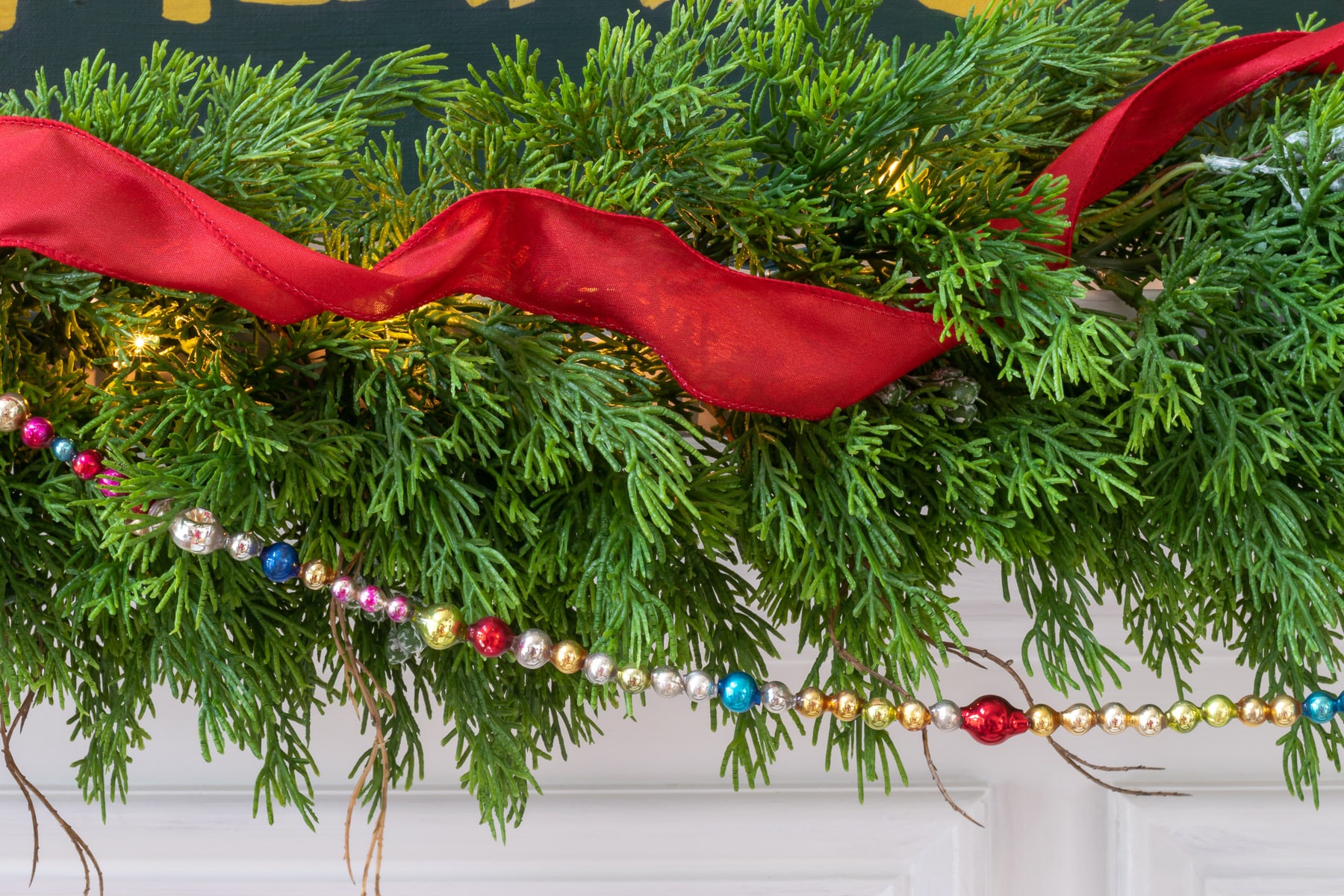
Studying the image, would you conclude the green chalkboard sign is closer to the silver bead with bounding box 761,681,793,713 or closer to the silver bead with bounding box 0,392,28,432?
the silver bead with bounding box 0,392,28,432

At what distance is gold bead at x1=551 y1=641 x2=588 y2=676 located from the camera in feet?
1.25

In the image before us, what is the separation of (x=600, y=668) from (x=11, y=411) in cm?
25

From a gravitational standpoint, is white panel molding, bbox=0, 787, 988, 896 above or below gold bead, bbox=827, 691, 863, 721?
below

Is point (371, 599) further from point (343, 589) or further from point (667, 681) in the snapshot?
point (667, 681)

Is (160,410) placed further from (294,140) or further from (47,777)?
(47,777)

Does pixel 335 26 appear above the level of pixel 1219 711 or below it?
above

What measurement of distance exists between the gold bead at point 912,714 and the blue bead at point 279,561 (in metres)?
0.26

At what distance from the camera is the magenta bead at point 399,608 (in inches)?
14.8

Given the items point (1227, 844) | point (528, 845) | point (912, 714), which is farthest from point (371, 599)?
point (1227, 844)

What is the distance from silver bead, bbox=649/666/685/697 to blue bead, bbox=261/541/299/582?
0.15 metres

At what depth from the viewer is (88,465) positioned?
0.36 m

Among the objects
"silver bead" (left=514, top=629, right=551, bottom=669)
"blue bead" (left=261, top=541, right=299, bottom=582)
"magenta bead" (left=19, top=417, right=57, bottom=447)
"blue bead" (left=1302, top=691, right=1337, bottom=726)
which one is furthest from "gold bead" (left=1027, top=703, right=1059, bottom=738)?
"magenta bead" (left=19, top=417, right=57, bottom=447)

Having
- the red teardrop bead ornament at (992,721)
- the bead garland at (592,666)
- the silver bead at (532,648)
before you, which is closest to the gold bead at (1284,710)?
the bead garland at (592,666)

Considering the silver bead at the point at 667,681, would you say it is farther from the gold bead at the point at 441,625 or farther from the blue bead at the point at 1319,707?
the blue bead at the point at 1319,707
